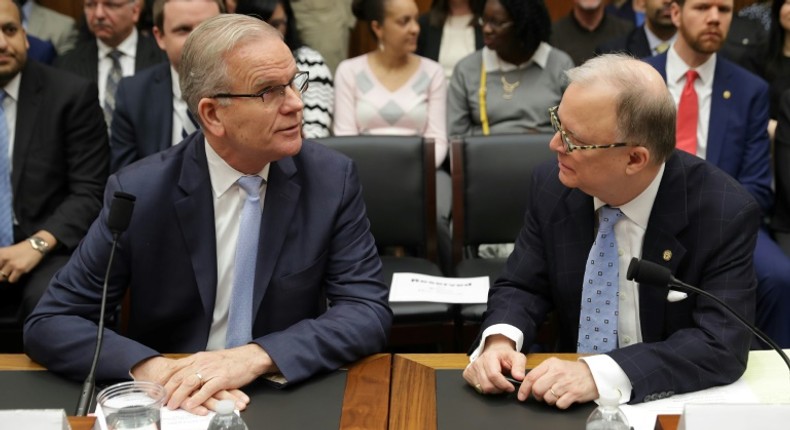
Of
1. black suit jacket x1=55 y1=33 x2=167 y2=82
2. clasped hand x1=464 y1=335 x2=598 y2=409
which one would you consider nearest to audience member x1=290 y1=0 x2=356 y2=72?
black suit jacket x1=55 y1=33 x2=167 y2=82

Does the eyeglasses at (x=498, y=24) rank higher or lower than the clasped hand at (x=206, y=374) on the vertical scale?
higher

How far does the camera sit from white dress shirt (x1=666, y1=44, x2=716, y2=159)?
3438 millimetres

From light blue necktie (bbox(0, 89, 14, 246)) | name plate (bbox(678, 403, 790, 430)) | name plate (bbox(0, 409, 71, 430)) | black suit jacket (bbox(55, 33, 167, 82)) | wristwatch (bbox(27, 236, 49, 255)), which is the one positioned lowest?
wristwatch (bbox(27, 236, 49, 255))

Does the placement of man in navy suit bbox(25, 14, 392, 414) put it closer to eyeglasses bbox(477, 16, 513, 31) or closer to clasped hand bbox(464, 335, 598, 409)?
clasped hand bbox(464, 335, 598, 409)

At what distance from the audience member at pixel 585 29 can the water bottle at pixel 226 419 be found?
322 cm

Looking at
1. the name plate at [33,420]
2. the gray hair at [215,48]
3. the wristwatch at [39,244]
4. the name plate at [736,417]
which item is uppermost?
the gray hair at [215,48]

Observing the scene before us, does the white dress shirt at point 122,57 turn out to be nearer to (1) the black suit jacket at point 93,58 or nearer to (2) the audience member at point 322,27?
(1) the black suit jacket at point 93,58

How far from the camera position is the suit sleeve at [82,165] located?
10.2ft

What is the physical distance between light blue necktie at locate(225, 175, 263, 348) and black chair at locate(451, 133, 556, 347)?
118 centimetres

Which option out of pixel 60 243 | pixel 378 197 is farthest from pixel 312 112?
pixel 60 243

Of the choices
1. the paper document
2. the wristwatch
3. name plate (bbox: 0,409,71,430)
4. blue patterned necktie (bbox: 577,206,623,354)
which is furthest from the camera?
the wristwatch

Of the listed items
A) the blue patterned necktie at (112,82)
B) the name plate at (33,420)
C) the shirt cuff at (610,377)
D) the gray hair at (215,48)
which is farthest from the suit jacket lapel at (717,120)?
the name plate at (33,420)

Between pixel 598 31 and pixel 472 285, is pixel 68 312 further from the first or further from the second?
pixel 598 31

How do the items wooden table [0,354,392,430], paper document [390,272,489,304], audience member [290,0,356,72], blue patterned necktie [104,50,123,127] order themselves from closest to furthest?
wooden table [0,354,392,430] → paper document [390,272,489,304] → blue patterned necktie [104,50,123,127] → audience member [290,0,356,72]
